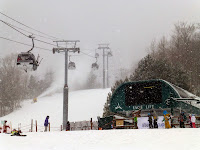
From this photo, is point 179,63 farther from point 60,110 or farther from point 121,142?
point 121,142

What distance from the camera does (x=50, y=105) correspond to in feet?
186

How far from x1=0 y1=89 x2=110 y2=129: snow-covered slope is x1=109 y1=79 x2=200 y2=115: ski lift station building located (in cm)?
1533

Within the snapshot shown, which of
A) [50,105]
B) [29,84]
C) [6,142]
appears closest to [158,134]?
[6,142]

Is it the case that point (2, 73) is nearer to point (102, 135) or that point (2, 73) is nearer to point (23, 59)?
point (23, 59)

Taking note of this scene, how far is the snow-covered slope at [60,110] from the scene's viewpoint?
155ft

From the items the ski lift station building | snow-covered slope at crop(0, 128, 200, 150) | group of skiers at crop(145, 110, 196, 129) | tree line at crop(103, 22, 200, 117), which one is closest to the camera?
snow-covered slope at crop(0, 128, 200, 150)

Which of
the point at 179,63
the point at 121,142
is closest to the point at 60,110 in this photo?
the point at 179,63

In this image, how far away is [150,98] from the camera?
28.8 m

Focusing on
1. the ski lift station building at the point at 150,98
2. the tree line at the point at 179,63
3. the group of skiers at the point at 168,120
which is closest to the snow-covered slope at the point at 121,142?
the group of skiers at the point at 168,120

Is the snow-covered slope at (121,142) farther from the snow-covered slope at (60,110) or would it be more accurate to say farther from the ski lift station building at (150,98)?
the snow-covered slope at (60,110)

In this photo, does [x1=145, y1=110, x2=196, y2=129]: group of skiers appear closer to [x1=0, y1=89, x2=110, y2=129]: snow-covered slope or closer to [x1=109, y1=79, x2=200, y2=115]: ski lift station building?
[x1=109, y1=79, x2=200, y2=115]: ski lift station building

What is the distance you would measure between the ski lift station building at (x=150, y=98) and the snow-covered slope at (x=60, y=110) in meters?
15.3

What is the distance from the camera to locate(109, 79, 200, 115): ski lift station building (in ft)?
90.0

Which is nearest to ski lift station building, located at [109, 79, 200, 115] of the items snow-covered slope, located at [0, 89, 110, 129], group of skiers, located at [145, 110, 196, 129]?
group of skiers, located at [145, 110, 196, 129]
